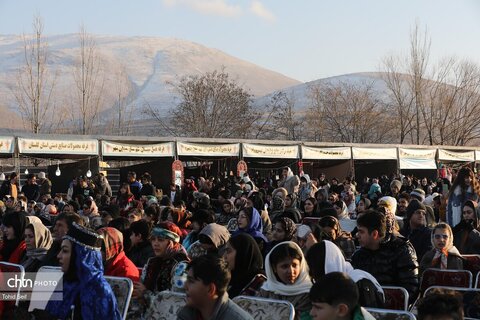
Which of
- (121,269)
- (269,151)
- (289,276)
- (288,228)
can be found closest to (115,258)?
(121,269)

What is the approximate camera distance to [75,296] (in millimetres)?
4910

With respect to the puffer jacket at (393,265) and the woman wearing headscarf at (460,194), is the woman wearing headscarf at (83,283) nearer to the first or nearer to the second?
the puffer jacket at (393,265)

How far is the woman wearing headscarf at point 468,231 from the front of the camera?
8297 millimetres

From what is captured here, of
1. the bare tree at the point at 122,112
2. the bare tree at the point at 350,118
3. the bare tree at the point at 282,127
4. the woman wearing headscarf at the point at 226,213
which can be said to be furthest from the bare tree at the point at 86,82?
the woman wearing headscarf at the point at 226,213

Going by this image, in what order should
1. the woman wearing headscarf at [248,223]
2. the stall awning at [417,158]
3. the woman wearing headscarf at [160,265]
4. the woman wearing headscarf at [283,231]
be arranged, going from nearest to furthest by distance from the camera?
the woman wearing headscarf at [160,265] < the woman wearing headscarf at [283,231] < the woman wearing headscarf at [248,223] < the stall awning at [417,158]

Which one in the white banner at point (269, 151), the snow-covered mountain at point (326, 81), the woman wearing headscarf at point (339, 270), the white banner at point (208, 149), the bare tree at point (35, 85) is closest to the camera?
the woman wearing headscarf at point (339, 270)

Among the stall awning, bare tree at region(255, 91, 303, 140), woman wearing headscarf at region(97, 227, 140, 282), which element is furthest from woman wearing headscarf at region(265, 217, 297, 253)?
bare tree at region(255, 91, 303, 140)

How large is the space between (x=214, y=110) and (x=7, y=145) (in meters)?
33.7

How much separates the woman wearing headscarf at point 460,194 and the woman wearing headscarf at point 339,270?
16.9ft

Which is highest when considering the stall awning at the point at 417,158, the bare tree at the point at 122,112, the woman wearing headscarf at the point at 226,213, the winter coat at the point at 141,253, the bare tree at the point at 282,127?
the bare tree at the point at 122,112

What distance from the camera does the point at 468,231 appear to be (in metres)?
8.48

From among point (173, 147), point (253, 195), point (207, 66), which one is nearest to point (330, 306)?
point (253, 195)

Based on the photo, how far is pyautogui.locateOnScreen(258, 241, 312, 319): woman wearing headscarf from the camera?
4883 mm

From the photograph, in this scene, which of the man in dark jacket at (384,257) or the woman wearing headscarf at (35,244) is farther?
the woman wearing headscarf at (35,244)
